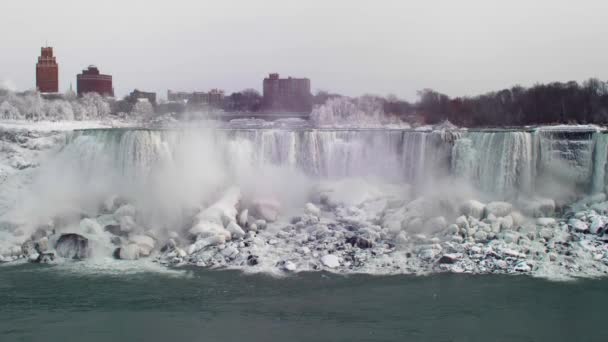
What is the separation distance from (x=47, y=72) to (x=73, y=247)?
70989 mm

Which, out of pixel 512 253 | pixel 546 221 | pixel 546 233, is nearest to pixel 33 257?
pixel 512 253

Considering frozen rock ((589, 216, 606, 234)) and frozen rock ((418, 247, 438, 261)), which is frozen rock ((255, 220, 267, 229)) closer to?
frozen rock ((418, 247, 438, 261))

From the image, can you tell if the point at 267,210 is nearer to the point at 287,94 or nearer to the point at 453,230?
the point at 453,230

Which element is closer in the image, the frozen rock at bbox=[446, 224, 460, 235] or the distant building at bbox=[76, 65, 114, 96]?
the frozen rock at bbox=[446, 224, 460, 235]

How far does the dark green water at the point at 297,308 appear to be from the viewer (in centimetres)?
1328

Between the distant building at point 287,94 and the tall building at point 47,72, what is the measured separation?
105 ft

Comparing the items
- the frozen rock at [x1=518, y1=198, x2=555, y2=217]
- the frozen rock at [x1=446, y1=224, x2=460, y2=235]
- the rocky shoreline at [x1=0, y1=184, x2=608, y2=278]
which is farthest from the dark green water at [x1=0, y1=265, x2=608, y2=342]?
the frozen rock at [x1=518, y1=198, x2=555, y2=217]

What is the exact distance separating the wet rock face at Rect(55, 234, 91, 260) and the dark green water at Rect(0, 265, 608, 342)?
1.93 m

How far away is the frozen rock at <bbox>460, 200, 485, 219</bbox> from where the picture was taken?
21469 mm

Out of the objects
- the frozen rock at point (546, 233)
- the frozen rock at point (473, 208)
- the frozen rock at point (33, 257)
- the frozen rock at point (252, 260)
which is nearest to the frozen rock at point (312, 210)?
the frozen rock at point (252, 260)

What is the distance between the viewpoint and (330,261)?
18297 mm

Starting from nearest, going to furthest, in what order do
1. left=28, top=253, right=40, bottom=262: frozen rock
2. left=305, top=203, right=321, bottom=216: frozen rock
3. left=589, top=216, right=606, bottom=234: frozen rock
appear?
1. left=589, top=216, right=606, bottom=234: frozen rock
2. left=28, top=253, right=40, bottom=262: frozen rock
3. left=305, top=203, right=321, bottom=216: frozen rock

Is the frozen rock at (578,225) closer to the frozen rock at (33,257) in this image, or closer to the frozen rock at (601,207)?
the frozen rock at (601,207)

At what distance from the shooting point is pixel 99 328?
13.7 m
